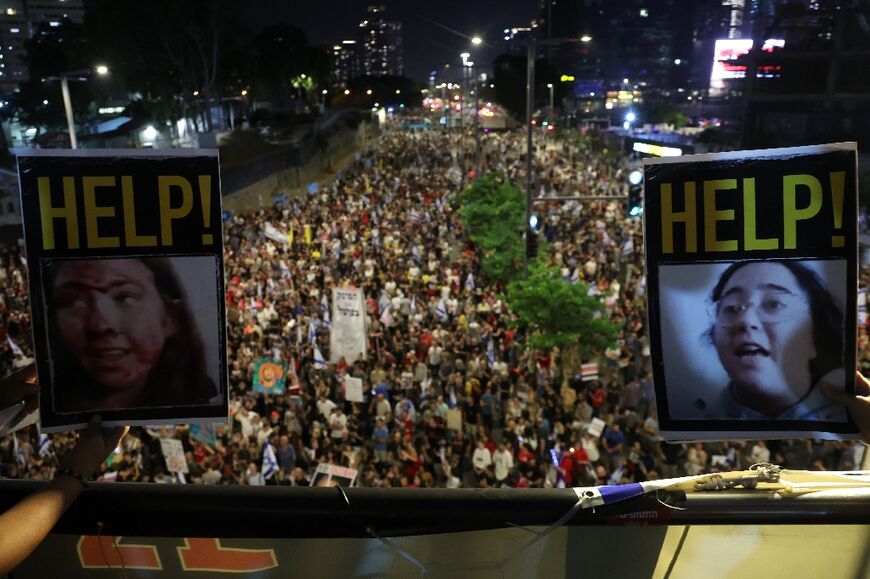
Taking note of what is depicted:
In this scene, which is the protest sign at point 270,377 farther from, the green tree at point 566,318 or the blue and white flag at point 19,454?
the green tree at point 566,318

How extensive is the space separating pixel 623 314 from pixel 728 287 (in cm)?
1460

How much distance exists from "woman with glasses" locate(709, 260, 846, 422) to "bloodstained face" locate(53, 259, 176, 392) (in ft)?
6.43

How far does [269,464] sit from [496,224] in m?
15.4

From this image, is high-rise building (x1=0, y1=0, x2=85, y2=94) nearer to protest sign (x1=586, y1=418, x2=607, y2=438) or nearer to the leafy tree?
the leafy tree

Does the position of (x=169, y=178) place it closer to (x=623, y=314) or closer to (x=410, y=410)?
(x=410, y=410)

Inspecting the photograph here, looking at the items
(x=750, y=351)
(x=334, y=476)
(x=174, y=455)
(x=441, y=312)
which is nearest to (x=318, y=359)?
(x=441, y=312)

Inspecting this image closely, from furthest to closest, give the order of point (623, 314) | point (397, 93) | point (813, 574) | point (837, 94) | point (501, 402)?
point (397, 93)
point (837, 94)
point (623, 314)
point (501, 402)
point (813, 574)

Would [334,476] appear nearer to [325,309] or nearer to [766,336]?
[766,336]

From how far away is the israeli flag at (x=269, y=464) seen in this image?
10070 millimetres

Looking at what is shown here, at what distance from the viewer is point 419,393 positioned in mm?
12812

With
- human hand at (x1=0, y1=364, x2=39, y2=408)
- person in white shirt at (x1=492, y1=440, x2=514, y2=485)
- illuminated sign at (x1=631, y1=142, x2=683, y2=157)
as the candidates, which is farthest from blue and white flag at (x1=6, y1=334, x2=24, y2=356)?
illuminated sign at (x1=631, y1=142, x2=683, y2=157)

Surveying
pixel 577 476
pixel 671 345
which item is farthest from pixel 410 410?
pixel 671 345

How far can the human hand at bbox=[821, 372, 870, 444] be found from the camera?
2.31 m

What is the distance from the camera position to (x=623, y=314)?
54.4ft
